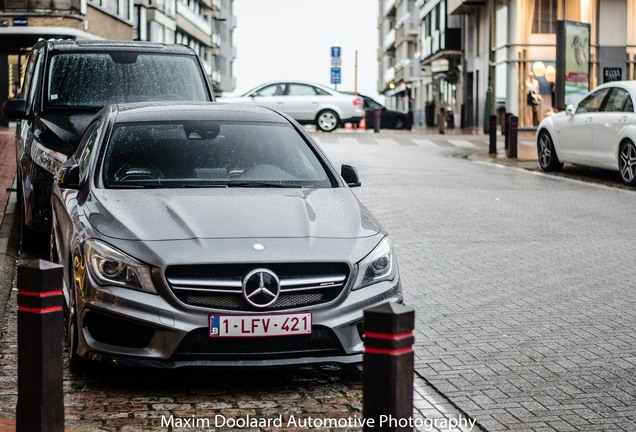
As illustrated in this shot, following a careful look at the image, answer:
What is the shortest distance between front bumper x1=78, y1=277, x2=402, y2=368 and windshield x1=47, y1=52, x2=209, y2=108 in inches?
226

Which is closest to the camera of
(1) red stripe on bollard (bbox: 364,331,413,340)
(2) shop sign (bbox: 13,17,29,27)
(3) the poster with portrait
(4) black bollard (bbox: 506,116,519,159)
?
(1) red stripe on bollard (bbox: 364,331,413,340)

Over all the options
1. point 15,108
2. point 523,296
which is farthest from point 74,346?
point 15,108

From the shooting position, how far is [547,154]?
72.9ft

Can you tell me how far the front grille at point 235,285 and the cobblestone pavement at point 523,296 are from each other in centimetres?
86

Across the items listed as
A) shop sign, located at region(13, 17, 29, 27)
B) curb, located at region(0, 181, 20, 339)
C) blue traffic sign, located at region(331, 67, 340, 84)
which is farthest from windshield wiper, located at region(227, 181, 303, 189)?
blue traffic sign, located at region(331, 67, 340, 84)

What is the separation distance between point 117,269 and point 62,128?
16.7 feet

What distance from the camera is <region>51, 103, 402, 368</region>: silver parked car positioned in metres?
6.15

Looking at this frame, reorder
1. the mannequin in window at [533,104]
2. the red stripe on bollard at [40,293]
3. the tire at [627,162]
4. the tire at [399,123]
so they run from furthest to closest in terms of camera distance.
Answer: the tire at [399,123]
the mannequin in window at [533,104]
the tire at [627,162]
the red stripe on bollard at [40,293]

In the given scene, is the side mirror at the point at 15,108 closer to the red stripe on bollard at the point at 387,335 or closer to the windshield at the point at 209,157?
the windshield at the point at 209,157

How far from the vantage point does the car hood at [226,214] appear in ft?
21.3

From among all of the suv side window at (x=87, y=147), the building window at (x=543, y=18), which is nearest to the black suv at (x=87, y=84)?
the suv side window at (x=87, y=147)

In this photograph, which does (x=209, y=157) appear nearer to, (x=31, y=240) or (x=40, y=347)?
(x=40, y=347)

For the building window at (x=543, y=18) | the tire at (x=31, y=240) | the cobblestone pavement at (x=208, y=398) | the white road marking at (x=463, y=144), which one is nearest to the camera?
the cobblestone pavement at (x=208, y=398)

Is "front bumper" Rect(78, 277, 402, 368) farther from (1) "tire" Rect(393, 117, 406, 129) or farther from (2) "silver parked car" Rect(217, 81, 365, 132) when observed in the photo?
(1) "tire" Rect(393, 117, 406, 129)
